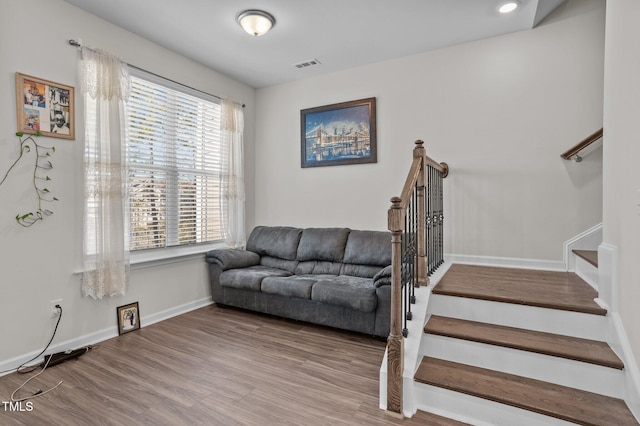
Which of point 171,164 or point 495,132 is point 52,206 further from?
point 495,132

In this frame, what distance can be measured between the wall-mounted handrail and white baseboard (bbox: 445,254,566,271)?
0.30m

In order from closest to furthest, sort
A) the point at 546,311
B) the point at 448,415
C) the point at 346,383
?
the point at 448,415
the point at 546,311
the point at 346,383

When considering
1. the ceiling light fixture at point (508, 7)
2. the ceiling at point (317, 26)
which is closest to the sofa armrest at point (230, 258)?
the ceiling at point (317, 26)

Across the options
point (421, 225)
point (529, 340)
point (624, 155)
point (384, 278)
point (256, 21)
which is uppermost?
point (256, 21)

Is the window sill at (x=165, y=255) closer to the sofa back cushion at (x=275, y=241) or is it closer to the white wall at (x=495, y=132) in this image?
the sofa back cushion at (x=275, y=241)

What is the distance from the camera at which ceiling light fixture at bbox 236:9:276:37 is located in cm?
277

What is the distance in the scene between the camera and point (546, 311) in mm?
2023

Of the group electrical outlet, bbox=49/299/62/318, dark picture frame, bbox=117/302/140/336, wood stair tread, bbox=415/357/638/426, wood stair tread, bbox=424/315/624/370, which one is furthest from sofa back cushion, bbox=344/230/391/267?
electrical outlet, bbox=49/299/62/318

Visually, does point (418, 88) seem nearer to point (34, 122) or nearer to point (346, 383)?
point (346, 383)

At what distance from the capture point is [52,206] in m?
2.59

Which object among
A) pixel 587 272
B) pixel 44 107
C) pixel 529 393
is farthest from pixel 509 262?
pixel 44 107

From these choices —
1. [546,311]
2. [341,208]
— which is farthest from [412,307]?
[341,208]

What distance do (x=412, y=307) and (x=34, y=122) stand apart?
314 centimetres

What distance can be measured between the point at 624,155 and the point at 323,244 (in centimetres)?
268
